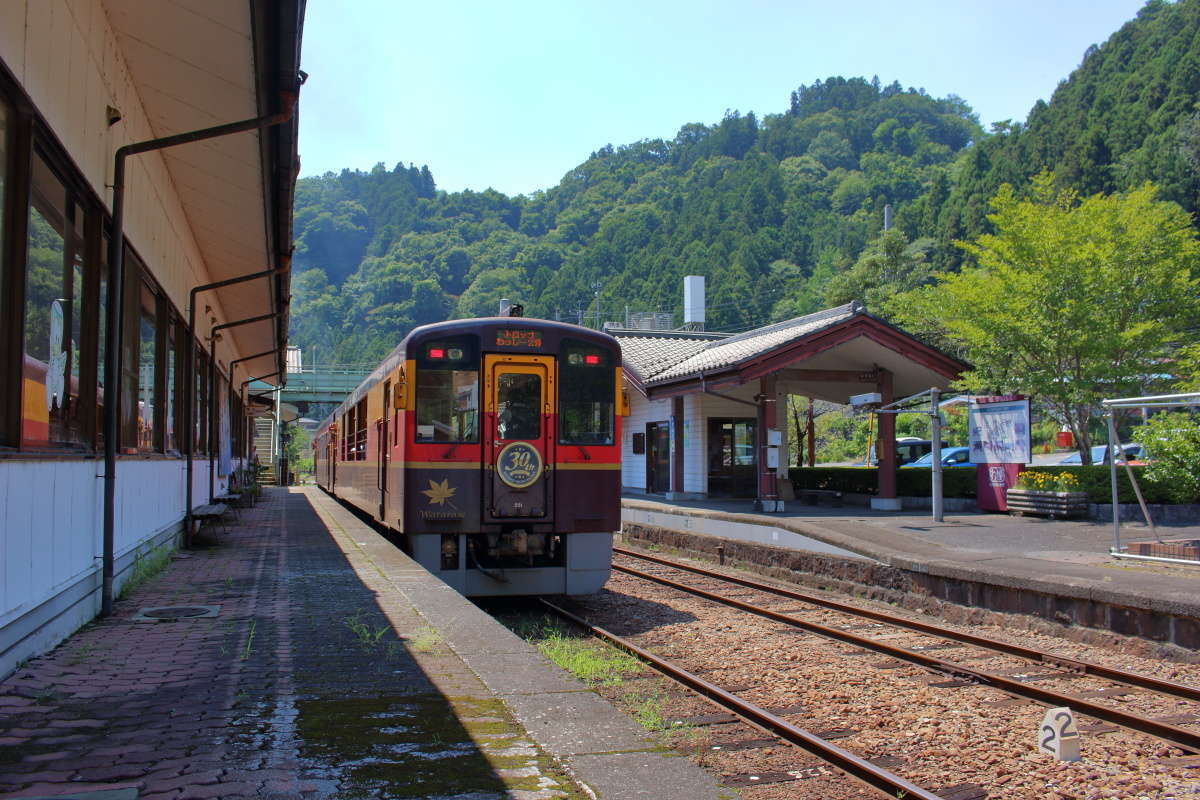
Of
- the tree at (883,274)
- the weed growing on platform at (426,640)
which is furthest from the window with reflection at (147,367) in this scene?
the tree at (883,274)

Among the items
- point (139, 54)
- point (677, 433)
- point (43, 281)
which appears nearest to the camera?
point (43, 281)

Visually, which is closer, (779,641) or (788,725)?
(788,725)

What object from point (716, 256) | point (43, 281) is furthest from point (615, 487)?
Answer: point (716, 256)

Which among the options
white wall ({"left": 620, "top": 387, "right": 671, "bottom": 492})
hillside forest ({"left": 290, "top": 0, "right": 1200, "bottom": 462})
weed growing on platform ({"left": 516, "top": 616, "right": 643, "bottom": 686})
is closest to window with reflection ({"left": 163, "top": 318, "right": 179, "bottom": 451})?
weed growing on platform ({"left": 516, "top": 616, "right": 643, "bottom": 686})

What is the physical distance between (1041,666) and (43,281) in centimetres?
728

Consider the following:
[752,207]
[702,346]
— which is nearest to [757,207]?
[752,207]

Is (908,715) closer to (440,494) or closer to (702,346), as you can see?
(440,494)

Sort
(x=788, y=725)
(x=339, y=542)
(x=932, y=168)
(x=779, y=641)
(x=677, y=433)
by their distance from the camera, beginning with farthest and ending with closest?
1. (x=932, y=168)
2. (x=677, y=433)
3. (x=339, y=542)
4. (x=779, y=641)
5. (x=788, y=725)

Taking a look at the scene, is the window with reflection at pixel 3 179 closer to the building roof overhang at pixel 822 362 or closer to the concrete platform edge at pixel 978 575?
the concrete platform edge at pixel 978 575

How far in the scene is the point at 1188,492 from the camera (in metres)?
15.1

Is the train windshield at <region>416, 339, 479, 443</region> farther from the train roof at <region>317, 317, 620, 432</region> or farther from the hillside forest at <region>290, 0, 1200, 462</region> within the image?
the hillside forest at <region>290, 0, 1200, 462</region>

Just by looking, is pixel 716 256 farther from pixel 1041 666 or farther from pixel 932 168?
pixel 1041 666

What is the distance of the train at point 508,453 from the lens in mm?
9234

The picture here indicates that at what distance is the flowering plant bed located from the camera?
51.2 feet
